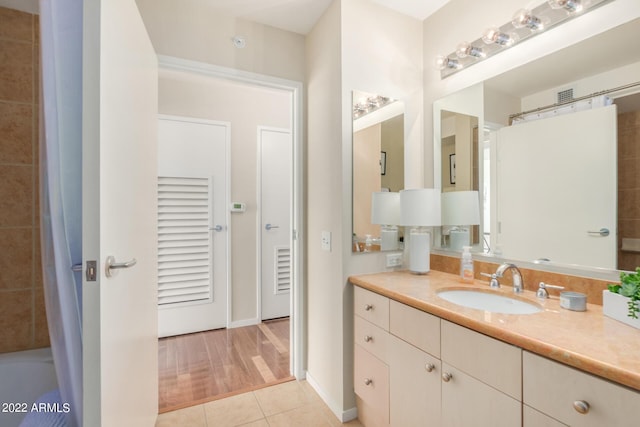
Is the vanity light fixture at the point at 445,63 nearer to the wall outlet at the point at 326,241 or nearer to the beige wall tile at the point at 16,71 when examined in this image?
the wall outlet at the point at 326,241

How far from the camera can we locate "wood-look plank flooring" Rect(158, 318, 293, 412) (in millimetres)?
2031

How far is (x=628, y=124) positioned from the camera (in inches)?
45.8

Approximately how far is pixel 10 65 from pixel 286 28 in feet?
5.16

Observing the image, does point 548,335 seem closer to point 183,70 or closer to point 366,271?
point 366,271

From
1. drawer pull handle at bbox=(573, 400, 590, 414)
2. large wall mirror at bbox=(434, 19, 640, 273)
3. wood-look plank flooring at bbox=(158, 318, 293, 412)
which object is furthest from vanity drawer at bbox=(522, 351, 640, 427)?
wood-look plank flooring at bbox=(158, 318, 293, 412)

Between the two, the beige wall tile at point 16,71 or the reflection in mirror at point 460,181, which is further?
the reflection in mirror at point 460,181

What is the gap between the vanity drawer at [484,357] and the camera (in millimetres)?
923

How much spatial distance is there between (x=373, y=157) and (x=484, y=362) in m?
1.23

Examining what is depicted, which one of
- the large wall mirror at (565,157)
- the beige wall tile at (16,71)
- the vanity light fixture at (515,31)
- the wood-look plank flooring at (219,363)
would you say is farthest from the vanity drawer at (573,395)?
the beige wall tile at (16,71)

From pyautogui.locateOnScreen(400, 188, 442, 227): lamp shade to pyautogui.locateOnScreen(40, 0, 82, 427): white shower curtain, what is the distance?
1.52m

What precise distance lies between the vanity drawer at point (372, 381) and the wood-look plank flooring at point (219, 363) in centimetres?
73

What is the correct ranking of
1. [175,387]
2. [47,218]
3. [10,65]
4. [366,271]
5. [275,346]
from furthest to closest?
1. [275,346]
2. [175,387]
3. [366,271]
4. [10,65]
5. [47,218]

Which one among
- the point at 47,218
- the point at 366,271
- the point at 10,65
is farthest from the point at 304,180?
the point at 10,65

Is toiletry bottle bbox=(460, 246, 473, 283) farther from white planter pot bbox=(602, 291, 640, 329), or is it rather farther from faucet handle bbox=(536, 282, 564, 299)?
white planter pot bbox=(602, 291, 640, 329)
